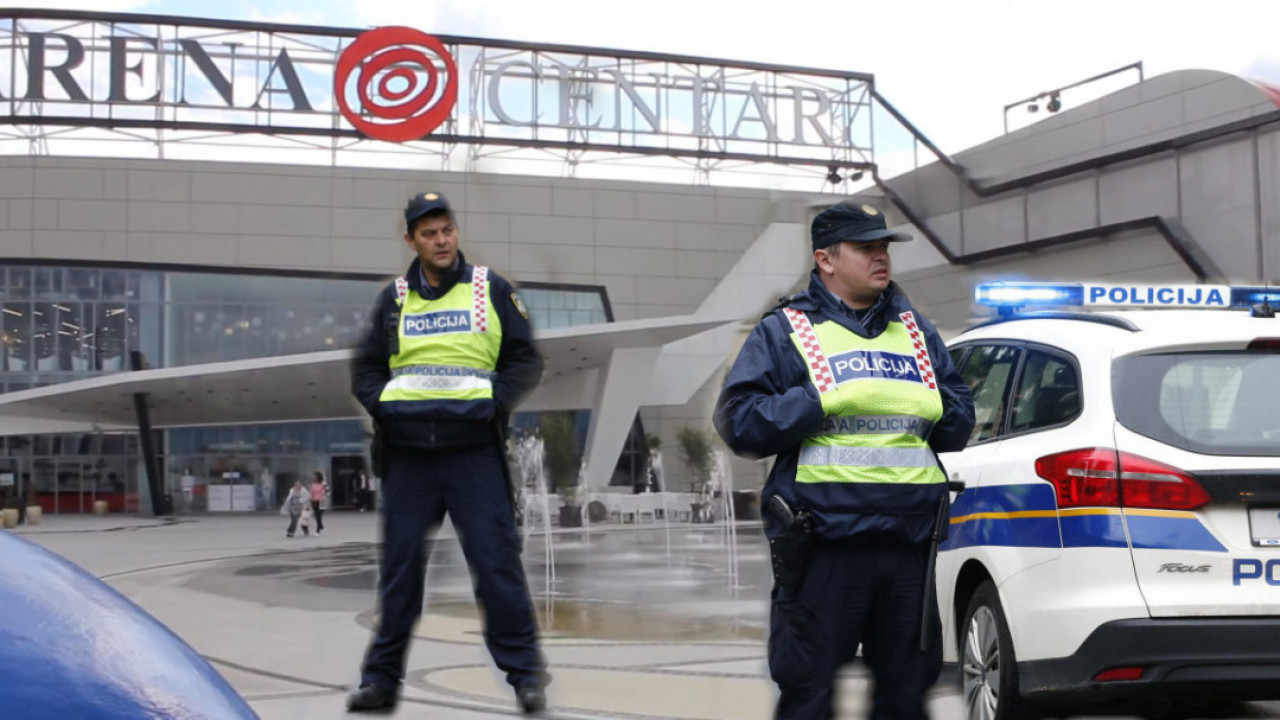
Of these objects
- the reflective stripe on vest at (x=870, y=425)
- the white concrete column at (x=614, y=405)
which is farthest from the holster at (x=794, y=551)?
the white concrete column at (x=614, y=405)

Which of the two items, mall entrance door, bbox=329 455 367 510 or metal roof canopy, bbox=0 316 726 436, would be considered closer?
metal roof canopy, bbox=0 316 726 436

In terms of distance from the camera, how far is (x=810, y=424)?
3.57 metres

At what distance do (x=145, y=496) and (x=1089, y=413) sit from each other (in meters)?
44.6

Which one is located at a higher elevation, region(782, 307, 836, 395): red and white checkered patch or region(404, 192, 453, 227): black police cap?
region(404, 192, 453, 227): black police cap

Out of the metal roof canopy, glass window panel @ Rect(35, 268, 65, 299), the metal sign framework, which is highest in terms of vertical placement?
the metal sign framework

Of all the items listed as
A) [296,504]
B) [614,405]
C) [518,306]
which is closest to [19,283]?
[614,405]

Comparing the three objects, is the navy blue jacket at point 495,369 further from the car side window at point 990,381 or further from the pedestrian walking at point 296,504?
the pedestrian walking at point 296,504

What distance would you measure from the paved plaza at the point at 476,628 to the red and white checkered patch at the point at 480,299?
147cm

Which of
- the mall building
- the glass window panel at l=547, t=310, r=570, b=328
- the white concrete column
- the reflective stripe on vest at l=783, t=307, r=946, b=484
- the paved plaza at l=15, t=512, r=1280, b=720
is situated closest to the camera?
the reflective stripe on vest at l=783, t=307, r=946, b=484

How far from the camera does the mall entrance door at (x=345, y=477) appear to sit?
4769 cm

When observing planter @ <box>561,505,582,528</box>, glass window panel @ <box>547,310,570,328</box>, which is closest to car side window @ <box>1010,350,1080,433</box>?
planter @ <box>561,505,582,528</box>

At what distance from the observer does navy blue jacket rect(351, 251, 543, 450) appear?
5.09 m

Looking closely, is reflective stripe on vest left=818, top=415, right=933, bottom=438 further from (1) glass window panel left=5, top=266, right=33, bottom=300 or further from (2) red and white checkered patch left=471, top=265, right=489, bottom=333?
(1) glass window panel left=5, top=266, right=33, bottom=300

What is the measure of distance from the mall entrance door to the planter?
17916 mm
